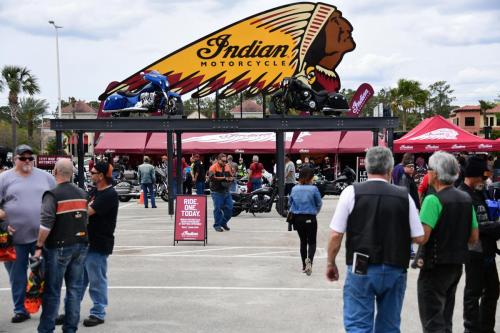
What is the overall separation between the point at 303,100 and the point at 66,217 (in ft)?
47.6

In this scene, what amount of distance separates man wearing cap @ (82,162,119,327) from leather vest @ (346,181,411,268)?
3.23 m

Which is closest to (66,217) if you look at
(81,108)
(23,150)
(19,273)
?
(23,150)

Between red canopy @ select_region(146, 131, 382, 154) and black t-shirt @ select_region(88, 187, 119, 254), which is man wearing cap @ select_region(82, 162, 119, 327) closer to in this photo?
black t-shirt @ select_region(88, 187, 119, 254)

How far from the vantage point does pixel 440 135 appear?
28875mm

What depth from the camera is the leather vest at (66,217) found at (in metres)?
6.73

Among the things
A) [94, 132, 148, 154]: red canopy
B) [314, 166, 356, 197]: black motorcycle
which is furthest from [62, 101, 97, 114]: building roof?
[314, 166, 356, 197]: black motorcycle

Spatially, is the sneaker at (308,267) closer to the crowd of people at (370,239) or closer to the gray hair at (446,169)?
the crowd of people at (370,239)

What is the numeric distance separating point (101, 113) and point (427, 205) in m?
18.2

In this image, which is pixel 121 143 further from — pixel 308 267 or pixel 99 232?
pixel 99 232

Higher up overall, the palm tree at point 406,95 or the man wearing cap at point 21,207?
the palm tree at point 406,95

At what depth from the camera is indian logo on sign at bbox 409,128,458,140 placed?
2867 centimetres

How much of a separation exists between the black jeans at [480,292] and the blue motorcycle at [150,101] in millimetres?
14951

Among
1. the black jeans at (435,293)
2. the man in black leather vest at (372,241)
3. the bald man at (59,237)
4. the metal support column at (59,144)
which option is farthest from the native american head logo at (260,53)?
the man in black leather vest at (372,241)

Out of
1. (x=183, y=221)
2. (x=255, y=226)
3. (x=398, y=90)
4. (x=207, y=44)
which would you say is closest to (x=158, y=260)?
(x=183, y=221)
